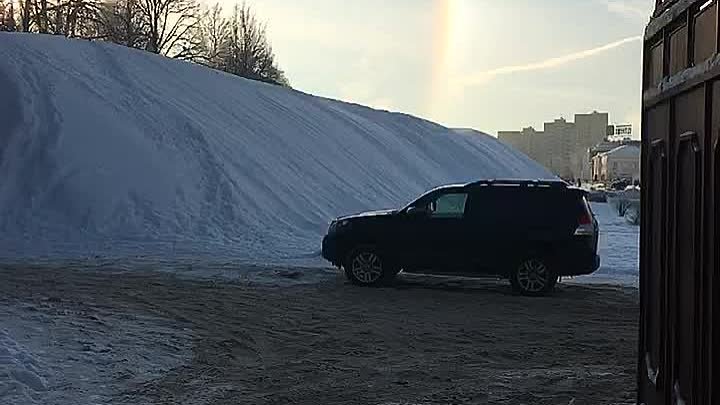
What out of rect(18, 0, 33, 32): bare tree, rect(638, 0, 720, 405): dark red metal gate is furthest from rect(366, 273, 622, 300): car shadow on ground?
rect(18, 0, 33, 32): bare tree

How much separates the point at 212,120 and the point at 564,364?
27.6m

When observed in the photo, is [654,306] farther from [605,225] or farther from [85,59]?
[85,59]

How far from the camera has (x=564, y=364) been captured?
10.4m

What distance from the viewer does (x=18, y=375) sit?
347 inches

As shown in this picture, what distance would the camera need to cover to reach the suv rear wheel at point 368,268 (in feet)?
54.9

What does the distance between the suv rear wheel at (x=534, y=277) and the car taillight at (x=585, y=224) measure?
758 mm

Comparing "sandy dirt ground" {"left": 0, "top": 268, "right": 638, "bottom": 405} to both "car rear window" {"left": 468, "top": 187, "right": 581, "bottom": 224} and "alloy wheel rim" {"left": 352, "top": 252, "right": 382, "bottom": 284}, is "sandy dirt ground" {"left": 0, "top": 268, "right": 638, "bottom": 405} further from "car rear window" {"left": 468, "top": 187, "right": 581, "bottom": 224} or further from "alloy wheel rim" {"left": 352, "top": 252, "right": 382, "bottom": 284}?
"car rear window" {"left": 468, "top": 187, "right": 581, "bottom": 224}

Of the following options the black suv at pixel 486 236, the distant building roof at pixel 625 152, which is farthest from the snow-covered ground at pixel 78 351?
the distant building roof at pixel 625 152

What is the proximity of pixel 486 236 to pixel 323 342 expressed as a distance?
5.36 m

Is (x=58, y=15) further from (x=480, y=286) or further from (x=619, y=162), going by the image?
(x=619, y=162)

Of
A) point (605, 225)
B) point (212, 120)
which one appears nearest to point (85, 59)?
point (212, 120)

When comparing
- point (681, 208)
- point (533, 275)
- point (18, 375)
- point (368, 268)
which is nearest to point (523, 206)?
point (533, 275)

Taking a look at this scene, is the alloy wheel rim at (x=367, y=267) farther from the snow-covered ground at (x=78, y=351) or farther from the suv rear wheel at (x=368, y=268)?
the snow-covered ground at (x=78, y=351)

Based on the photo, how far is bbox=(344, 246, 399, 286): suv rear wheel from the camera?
16.7 meters
